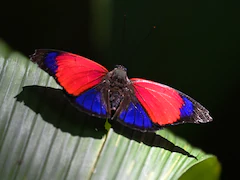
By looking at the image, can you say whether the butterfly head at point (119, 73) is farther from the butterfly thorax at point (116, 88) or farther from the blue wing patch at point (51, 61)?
the blue wing patch at point (51, 61)

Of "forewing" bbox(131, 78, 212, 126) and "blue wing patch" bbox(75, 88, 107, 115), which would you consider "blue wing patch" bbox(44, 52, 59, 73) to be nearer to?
"blue wing patch" bbox(75, 88, 107, 115)

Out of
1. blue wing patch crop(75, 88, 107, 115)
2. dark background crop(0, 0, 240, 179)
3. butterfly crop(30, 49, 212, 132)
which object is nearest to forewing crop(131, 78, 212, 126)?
butterfly crop(30, 49, 212, 132)

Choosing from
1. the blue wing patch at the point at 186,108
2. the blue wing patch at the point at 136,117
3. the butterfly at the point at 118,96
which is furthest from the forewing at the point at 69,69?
the blue wing patch at the point at 186,108

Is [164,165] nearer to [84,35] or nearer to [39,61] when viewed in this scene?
[39,61]

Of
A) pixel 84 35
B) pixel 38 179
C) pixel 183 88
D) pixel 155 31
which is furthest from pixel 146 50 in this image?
pixel 38 179

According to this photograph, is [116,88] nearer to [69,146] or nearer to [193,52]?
[69,146]
